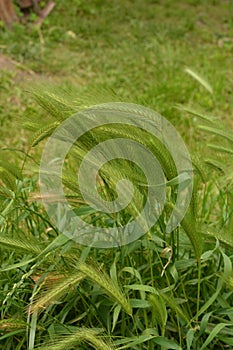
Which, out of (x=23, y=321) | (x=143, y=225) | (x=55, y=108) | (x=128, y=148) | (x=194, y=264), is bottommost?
(x=194, y=264)

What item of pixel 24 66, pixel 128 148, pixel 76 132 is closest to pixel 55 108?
pixel 76 132

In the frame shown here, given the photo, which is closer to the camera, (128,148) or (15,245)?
(15,245)

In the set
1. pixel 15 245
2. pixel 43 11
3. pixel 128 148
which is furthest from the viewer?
pixel 43 11

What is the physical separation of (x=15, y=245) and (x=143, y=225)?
11.8 inches

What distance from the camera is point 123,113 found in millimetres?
1611

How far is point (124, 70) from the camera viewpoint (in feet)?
16.1

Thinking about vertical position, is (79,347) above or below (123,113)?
below

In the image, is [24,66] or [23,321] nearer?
[23,321]

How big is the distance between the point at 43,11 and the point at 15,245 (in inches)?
172

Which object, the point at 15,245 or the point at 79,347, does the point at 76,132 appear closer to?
the point at 15,245

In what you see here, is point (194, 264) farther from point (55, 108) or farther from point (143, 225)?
point (55, 108)

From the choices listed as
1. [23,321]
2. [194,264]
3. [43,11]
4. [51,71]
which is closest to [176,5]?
[43,11]

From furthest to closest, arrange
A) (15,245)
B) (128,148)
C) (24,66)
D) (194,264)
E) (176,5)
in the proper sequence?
(176,5) < (24,66) < (194,264) < (128,148) < (15,245)

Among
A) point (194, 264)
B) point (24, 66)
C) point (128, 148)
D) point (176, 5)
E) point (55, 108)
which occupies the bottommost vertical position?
point (176, 5)
